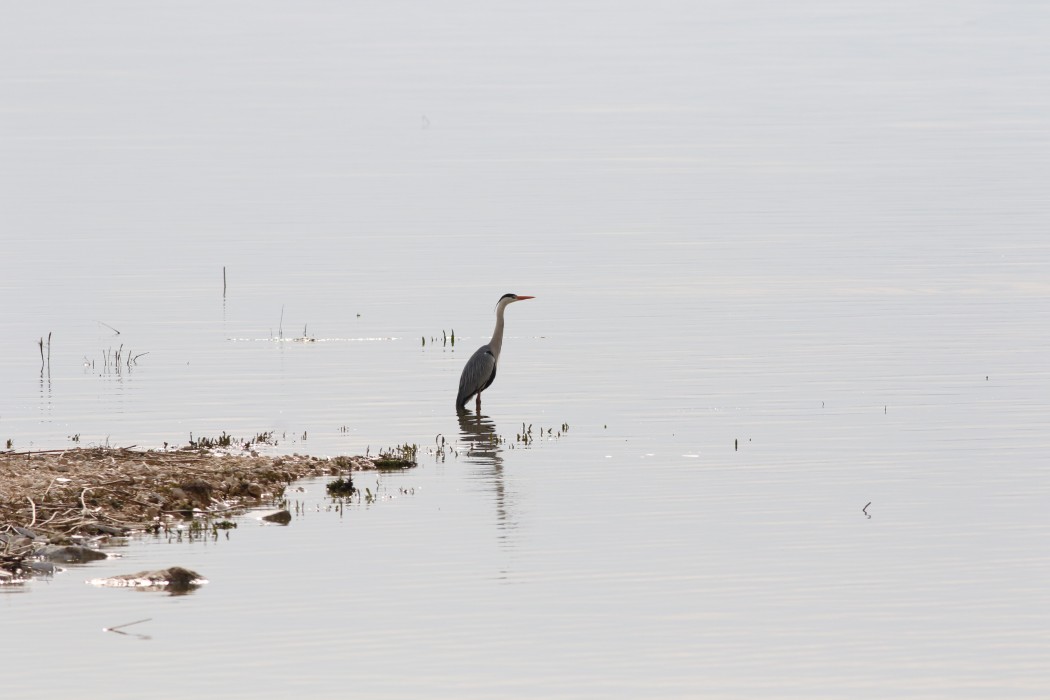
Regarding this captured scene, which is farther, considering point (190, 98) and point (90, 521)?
point (190, 98)

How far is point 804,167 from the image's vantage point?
7844 cm

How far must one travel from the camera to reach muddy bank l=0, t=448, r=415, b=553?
1789 cm

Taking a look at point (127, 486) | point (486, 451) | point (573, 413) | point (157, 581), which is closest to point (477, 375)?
point (573, 413)

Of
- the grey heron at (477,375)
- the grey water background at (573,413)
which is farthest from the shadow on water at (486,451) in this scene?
the grey heron at (477,375)

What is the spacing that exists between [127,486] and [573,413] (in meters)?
8.58

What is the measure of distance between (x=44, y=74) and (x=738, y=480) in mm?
155933

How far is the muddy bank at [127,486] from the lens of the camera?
704 inches

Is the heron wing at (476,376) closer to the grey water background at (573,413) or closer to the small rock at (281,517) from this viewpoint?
the grey water background at (573,413)

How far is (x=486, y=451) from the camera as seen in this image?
931 inches

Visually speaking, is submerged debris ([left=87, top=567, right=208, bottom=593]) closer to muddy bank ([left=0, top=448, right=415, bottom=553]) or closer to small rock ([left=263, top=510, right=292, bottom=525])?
muddy bank ([left=0, top=448, right=415, bottom=553])

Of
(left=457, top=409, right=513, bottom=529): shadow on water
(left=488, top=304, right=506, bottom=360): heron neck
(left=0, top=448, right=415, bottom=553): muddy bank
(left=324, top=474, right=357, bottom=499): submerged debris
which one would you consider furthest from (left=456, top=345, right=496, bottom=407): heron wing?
(left=324, top=474, right=357, bottom=499): submerged debris

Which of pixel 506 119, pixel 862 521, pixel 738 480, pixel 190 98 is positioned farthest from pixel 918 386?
pixel 190 98

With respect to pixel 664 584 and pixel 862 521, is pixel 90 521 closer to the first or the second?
pixel 664 584

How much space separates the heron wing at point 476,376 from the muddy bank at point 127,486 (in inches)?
197
